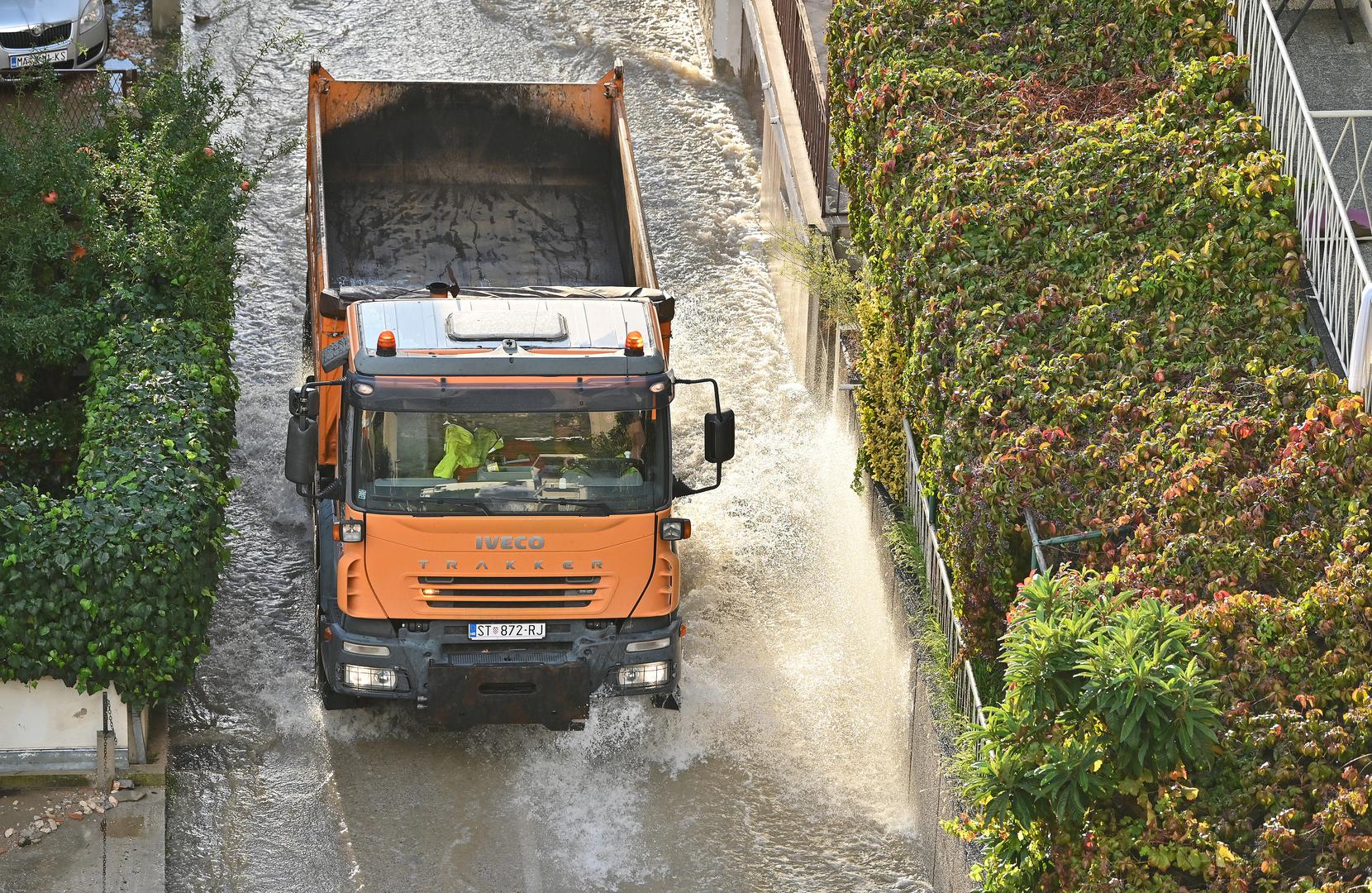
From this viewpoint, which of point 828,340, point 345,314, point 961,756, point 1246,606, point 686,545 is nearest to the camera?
point 1246,606

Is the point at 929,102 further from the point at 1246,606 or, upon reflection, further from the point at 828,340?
the point at 1246,606

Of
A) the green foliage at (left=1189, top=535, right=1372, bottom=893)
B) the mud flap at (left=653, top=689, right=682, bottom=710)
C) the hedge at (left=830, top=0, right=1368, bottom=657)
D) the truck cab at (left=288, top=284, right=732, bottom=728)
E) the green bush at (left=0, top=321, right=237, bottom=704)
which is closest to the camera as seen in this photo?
the green foliage at (left=1189, top=535, right=1372, bottom=893)

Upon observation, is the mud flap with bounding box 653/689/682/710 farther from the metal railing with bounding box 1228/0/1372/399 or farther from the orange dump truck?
the metal railing with bounding box 1228/0/1372/399

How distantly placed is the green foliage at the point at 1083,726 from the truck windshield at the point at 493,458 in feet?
10.2

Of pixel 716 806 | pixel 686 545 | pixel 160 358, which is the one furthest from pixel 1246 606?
pixel 160 358

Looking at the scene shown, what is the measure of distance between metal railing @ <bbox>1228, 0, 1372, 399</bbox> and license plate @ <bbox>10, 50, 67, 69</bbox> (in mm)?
12769

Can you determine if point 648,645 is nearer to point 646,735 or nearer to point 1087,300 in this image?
point 646,735

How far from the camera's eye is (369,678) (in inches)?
463

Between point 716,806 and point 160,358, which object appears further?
point 160,358

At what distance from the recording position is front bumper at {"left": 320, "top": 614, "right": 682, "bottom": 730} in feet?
38.3

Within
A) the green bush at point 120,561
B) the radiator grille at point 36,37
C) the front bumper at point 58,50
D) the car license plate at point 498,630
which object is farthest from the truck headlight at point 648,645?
the radiator grille at point 36,37

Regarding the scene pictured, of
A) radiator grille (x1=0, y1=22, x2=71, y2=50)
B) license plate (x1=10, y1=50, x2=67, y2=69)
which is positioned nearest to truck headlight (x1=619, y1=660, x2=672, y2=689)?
license plate (x1=10, y1=50, x2=67, y2=69)

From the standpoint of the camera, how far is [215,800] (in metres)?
12.1

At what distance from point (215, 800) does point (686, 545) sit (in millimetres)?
4437
